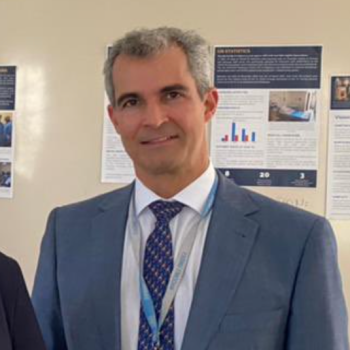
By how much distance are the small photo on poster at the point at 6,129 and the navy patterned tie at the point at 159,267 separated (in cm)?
117

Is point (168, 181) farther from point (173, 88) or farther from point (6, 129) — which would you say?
point (6, 129)

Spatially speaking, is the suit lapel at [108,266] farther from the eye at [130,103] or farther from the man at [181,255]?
the eye at [130,103]

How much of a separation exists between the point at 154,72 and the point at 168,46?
0.26ft

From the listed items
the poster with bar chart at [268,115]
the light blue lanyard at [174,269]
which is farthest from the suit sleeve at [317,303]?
the poster with bar chart at [268,115]

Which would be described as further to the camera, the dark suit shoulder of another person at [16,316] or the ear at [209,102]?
the ear at [209,102]

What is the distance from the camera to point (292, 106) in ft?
6.72

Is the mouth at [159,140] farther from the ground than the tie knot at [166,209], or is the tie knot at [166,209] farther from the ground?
the mouth at [159,140]

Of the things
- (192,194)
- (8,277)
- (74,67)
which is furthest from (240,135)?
(8,277)

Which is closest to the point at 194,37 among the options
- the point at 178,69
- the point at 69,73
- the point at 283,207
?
the point at 178,69

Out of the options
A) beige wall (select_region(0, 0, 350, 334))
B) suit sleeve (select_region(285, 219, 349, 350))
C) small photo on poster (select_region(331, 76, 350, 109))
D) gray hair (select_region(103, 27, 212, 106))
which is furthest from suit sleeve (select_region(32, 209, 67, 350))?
small photo on poster (select_region(331, 76, 350, 109))

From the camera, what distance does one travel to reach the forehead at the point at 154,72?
122cm

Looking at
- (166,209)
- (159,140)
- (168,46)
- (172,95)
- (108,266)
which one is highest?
(168,46)

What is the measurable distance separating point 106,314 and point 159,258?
0.17m

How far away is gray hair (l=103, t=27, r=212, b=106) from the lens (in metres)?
1.25
